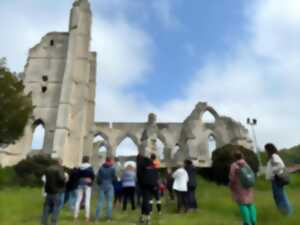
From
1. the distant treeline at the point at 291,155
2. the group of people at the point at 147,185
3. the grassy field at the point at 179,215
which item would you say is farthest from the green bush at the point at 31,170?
the distant treeline at the point at 291,155

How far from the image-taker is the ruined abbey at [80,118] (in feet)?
134

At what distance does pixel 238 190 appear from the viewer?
8.42 meters

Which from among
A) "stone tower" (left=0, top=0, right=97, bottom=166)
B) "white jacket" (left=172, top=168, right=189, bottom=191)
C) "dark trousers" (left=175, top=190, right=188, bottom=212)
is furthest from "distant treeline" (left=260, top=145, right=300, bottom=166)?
"white jacket" (left=172, top=168, right=189, bottom=191)

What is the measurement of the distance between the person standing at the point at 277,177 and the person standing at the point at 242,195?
1.86 m

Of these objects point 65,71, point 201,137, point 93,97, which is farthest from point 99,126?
point 201,137

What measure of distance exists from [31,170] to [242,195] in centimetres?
2388

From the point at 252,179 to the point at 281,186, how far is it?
2015mm

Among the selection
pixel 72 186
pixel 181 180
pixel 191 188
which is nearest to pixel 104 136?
pixel 191 188

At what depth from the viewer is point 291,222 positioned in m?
9.70

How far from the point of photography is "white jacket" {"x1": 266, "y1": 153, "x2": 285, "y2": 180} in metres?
10.1

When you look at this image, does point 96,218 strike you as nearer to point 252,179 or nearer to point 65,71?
point 252,179

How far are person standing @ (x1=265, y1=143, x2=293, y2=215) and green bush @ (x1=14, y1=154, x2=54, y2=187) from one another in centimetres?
2088

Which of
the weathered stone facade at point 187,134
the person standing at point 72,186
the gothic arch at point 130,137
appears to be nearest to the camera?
the person standing at point 72,186

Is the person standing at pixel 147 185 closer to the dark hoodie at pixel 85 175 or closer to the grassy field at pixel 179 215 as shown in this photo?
the grassy field at pixel 179 215
